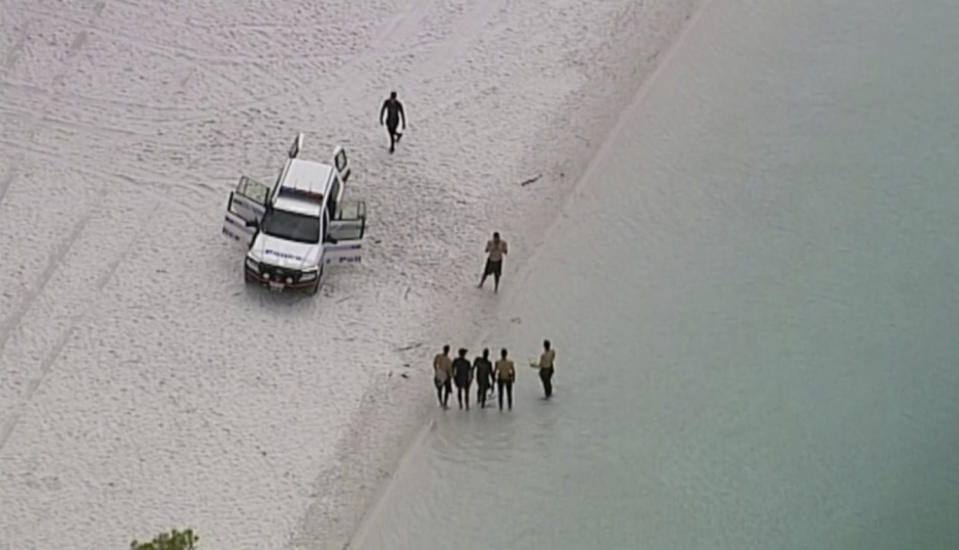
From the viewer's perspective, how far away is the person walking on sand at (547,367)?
2791 centimetres

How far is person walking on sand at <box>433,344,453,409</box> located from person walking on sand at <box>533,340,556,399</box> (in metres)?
1.47

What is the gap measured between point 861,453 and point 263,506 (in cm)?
940

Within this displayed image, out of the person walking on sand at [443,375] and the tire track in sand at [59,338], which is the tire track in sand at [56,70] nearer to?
the tire track in sand at [59,338]

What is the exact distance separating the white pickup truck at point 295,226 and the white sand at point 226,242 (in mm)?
477

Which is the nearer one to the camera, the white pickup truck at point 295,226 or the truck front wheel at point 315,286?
the white pickup truck at point 295,226

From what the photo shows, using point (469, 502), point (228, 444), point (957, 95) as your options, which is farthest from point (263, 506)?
point (957, 95)

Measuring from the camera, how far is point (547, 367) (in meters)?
28.0

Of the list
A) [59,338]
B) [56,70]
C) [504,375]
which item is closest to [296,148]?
[56,70]

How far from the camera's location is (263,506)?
1020 inches

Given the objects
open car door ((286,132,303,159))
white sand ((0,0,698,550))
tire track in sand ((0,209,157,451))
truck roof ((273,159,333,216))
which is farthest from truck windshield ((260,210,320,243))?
tire track in sand ((0,209,157,451))

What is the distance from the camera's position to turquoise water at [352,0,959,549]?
26.7 metres

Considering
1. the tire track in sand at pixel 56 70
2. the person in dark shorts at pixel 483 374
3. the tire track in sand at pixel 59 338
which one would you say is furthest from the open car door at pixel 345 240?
the tire track in sand at pixel 56 70

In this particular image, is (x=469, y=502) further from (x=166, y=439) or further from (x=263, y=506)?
(x=166, y=439)

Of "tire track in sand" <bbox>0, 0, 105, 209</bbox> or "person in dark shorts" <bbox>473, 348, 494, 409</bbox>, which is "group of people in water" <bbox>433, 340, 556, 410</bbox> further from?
"tire track in sand" <bbox>0, 0, 105, 209</bbox>
